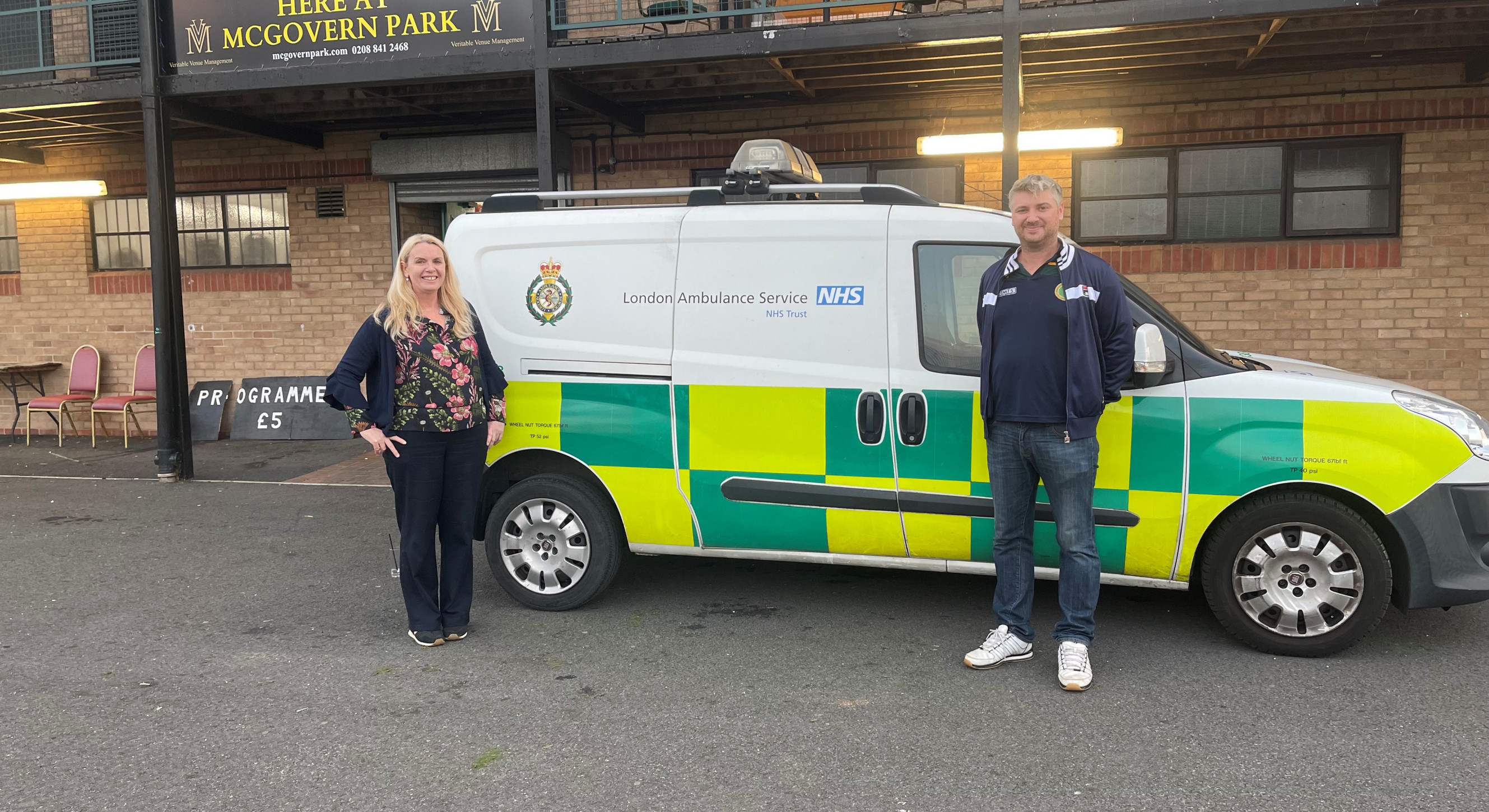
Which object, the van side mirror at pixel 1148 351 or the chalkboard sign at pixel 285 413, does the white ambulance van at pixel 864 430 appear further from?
the chalkboard sign at pixel 285 413

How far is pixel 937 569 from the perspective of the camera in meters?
4.55

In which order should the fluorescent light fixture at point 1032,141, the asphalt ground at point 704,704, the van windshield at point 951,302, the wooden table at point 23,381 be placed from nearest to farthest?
the asphalt ground at point 704,704
the van windshield at point 951,302
the fluorescent light fixture at point 1032,141
the wooden table at point 23,381

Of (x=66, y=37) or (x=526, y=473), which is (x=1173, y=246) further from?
(x=66, y=37)

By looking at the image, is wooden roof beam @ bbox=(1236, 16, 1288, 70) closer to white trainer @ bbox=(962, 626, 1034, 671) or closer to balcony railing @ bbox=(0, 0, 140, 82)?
white trainer @ bbox=(962, 626, 1034, 671)

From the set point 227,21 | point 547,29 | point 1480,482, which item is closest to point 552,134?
point 547,29

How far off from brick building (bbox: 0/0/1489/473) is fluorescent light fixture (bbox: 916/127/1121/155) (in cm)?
30

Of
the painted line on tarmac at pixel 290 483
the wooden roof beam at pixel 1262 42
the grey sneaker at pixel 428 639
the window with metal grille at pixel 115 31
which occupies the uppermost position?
the window with metal grille at pixel 115 31

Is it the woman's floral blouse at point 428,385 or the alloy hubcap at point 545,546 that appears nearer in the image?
the woman's floral blouse at point 428,385

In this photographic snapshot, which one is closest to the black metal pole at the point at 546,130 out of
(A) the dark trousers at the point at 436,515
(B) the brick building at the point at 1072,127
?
(B) the brick building at the point at 1072,127

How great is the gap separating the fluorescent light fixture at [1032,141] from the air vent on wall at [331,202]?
609 cm

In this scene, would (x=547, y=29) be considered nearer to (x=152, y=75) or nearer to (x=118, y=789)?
(x=152, y=75)

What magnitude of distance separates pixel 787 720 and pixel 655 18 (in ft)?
19.4

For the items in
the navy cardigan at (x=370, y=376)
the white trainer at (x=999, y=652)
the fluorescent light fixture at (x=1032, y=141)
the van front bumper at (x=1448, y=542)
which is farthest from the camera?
the fluorescent light fixture at (x=1032, y=141)

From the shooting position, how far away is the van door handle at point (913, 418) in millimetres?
4430
